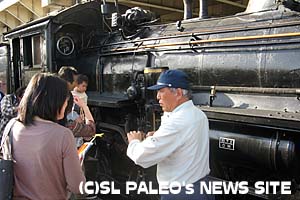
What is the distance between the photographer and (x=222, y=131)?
11.0 ft

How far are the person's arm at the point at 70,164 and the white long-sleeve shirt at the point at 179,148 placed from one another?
0.41 meters

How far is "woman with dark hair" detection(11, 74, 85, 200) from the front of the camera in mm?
2014

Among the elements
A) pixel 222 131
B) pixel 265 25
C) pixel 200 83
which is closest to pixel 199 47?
pixel 200 83

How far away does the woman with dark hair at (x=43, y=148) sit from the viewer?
2.01 meters

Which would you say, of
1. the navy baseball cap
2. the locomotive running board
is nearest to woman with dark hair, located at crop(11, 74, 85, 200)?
the navy baseball cap

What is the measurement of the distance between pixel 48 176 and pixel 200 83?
7.50ft

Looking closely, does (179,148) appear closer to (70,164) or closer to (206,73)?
(70,164)

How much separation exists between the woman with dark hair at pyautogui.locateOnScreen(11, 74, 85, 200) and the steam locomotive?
1573 mm

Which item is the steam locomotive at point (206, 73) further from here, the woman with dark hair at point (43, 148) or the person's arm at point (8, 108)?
the woman with dark hair at point (43, 148)

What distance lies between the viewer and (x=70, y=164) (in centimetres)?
206

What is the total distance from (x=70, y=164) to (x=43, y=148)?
0.18m

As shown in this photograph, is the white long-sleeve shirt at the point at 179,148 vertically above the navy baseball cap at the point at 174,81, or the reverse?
the navy baseball cap at the point at 174,81

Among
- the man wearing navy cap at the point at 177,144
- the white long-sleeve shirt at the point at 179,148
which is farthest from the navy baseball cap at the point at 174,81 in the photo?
the white long-sleeve shirt at the point at 179,148

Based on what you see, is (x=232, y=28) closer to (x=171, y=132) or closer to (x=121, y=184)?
(x=171, y=132)
